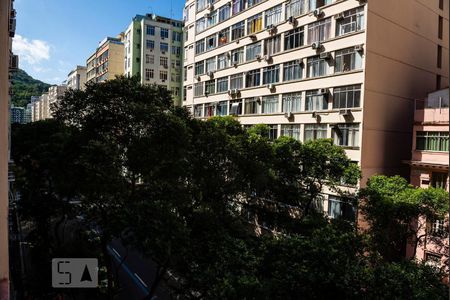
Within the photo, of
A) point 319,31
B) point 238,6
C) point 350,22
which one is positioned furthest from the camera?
point 238,6

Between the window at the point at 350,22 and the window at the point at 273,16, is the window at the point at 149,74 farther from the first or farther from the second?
the window at the point at 350,22

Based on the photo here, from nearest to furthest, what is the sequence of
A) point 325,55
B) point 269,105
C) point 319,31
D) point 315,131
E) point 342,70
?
1. point 342,70
2. point 325,55
3. point 319,31
4. point 315,131
5. point 269,105

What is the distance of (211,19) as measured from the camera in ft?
123

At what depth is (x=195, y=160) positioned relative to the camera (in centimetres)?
1550

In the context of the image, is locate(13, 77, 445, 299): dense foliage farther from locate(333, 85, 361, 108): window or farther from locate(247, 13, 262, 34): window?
locate(247, 13, 262, 34): window

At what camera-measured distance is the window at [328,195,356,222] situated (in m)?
22.0

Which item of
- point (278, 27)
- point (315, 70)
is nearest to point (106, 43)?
point (278, 27)

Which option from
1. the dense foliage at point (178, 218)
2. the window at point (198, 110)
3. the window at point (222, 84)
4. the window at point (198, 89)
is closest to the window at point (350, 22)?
the dense foliage at point (178, 218)

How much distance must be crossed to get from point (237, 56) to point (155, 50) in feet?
75.5

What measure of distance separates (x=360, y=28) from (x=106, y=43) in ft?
159

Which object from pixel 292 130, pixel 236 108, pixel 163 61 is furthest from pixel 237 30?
pixel 163 61

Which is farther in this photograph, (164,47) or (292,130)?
(164,47)

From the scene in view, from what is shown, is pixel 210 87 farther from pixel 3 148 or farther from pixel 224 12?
pixel 3 148

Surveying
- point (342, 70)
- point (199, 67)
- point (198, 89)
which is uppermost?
point (199, 67)
